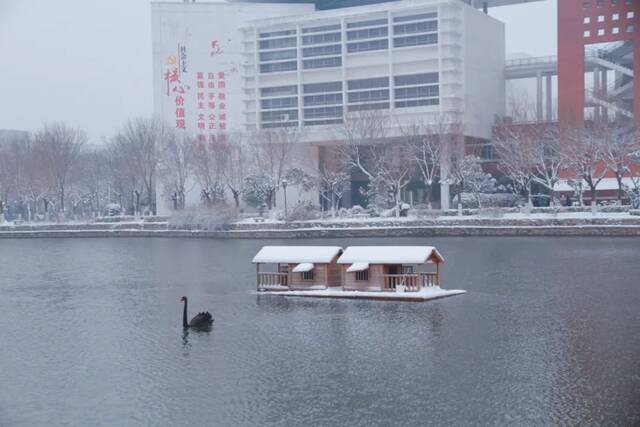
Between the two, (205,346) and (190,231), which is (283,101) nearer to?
(190,231)

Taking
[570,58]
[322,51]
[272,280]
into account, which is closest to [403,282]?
[272,280]

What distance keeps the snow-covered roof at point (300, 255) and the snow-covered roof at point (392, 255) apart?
721mm

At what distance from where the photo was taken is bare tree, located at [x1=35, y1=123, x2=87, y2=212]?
259 feet

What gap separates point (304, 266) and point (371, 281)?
261 centimetres

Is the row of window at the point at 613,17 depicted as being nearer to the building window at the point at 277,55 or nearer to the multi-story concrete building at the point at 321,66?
the multi-story concrete building at the point at 321,66

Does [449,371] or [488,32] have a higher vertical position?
[488,32]

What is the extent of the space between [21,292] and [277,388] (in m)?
20.2

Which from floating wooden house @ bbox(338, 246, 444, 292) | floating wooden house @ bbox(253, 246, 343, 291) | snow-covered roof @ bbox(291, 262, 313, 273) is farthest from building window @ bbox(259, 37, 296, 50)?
floating wooden house @ bbox(338, 246, 444, 292)

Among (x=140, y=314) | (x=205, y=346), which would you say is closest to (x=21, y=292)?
(x=140, y=314)

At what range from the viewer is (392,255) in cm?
2753

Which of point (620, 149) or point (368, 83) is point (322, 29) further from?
point (620, 149)

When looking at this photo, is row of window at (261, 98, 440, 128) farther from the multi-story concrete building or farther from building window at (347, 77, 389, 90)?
building window at (347, 77, 389, 90)

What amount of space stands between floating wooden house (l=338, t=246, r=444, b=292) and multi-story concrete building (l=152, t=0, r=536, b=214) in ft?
130

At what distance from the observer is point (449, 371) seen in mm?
17141
